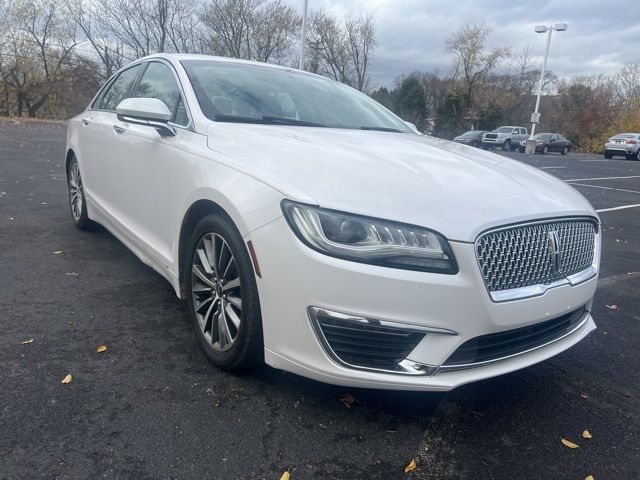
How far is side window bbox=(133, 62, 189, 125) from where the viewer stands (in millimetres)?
3237

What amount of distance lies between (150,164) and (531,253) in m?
2.28

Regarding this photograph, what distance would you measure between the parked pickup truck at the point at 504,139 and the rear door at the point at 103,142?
35.1 m

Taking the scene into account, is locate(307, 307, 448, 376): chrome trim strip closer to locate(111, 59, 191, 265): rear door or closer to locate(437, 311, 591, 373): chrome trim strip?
locate(437, 311, 591, 373): chrome trim strip

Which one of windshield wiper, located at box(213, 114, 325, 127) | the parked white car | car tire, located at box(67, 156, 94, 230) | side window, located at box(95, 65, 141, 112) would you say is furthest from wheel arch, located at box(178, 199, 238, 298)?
car tire, located at box(67, 156, 94, 230)

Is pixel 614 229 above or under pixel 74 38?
under

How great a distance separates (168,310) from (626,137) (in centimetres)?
3581

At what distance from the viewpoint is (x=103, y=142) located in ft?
13.8

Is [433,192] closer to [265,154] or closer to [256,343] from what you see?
[265,154]

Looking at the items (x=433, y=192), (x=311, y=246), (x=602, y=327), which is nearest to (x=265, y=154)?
(x=311, y=246)

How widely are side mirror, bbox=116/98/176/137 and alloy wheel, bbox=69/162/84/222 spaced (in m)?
2.05

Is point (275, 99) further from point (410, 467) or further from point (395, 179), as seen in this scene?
point (410, 467)

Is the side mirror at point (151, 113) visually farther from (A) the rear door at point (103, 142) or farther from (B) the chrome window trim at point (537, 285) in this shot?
→ (B) the chrome window trim at point (537, 285)

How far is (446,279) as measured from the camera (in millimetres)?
2029

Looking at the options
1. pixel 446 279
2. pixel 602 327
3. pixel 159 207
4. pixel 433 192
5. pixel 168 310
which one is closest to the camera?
pixel 446 279
